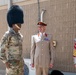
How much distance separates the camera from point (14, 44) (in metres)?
4.22

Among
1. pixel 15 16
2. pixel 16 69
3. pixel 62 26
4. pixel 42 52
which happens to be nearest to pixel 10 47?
pixel 16 69

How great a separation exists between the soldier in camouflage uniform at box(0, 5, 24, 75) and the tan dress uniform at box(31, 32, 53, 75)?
204 centimetres

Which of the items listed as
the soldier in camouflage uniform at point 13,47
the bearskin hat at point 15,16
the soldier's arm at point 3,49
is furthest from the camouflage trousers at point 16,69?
the bearskin hat at point 15,16

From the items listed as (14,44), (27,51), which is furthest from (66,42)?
(14,44)

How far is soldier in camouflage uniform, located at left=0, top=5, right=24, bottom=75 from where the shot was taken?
4.17 meters

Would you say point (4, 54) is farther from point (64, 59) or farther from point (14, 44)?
point (64, 59)

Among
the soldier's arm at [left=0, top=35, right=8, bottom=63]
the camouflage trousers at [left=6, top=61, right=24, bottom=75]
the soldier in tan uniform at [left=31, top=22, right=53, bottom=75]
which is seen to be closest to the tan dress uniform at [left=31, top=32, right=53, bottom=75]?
the soldier in tan uniform at [left=31, top=22, right=53, bottom=75]

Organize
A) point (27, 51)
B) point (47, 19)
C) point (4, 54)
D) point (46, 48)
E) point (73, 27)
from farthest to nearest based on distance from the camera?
point (27, 51) → point (47, 19) → point (73, 27) → point (46, 48) → point (4, 54)

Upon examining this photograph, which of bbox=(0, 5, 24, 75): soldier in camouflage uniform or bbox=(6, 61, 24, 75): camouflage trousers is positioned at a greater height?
bbox=(0, 5, 24, 75): soldier in camouflage uniform

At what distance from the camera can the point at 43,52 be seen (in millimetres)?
6285

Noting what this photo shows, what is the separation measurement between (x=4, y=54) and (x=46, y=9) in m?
5.19

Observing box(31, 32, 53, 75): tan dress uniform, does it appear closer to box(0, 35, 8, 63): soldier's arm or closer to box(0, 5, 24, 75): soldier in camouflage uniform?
box(0, 5, 24, 75): soldier in camouflage uniform

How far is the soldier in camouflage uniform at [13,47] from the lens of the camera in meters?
4.17

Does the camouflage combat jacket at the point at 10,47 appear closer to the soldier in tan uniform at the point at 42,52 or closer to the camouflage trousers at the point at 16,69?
the camouflage trousers at the point at 16,69
